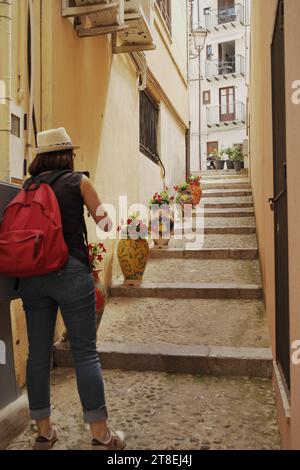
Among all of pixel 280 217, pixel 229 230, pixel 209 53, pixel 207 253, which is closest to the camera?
pixel 280 217

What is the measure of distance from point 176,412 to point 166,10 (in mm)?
8418

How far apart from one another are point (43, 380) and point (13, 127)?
170cm

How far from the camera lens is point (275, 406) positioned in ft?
9.18

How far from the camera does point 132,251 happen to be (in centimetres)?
517

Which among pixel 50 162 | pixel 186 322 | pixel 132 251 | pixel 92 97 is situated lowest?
pixel 186 322

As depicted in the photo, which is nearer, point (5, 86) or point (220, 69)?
point (5, 86)

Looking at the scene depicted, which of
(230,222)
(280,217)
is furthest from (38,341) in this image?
(230,222)

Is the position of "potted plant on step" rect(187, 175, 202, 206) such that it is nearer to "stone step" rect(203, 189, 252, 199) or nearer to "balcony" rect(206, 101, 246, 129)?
"stone step" rect(203, 189, 252, 199)

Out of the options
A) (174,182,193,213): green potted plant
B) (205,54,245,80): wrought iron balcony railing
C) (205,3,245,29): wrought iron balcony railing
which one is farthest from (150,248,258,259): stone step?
(205,3,245,29): wrought iron balcony railing

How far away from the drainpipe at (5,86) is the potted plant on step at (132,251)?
8.21 ft

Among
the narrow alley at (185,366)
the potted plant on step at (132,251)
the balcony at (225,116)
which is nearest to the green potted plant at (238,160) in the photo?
the balcony at (225,116)

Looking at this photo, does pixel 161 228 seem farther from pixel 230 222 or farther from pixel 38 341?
pixel 38 341

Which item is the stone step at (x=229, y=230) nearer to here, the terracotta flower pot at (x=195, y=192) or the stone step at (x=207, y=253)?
the stone step at (x=207, y=253)

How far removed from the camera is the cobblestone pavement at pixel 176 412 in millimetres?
2424
